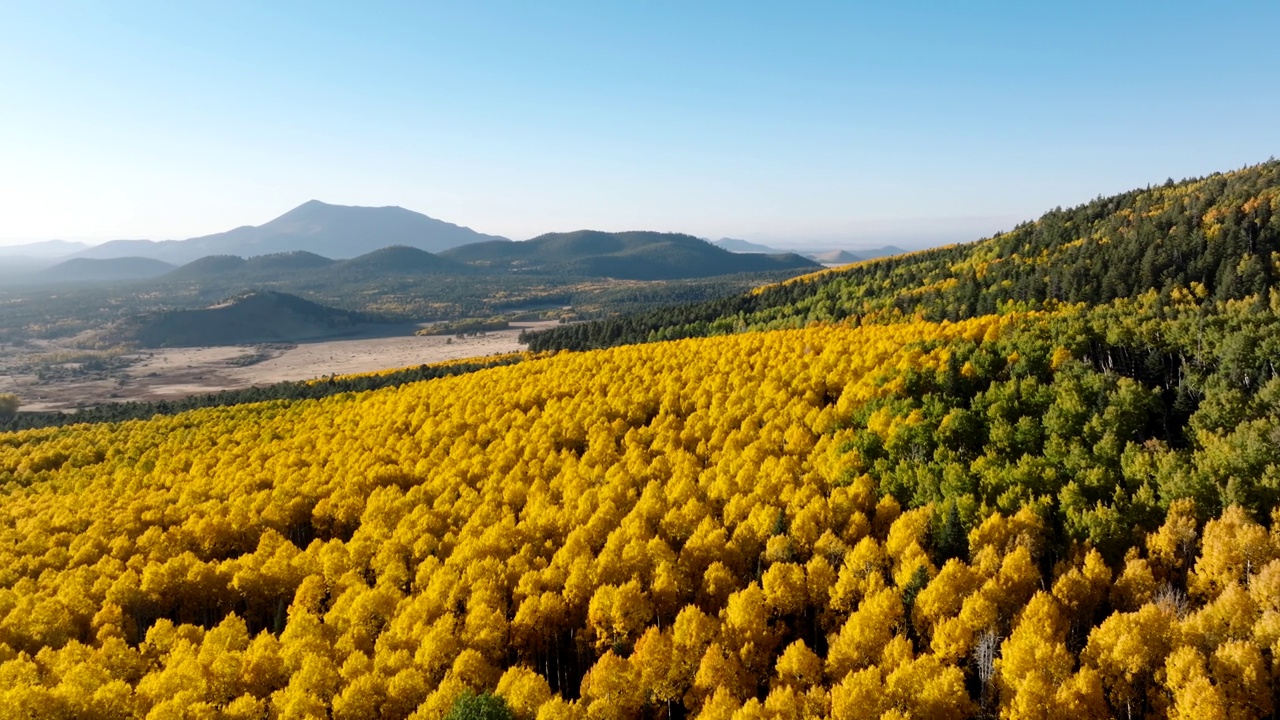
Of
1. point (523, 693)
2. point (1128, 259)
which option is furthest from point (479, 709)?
point (1128, 259)

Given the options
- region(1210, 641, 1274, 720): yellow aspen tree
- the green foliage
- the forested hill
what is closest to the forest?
region(1210, 641, 1274, 720): yellow aspen tree

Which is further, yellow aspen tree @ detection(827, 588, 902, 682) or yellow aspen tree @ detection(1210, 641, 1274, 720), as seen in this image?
yellow aspen tree @ detection(827, 588, 902, 682)

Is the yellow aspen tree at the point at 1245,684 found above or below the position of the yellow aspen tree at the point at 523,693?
above

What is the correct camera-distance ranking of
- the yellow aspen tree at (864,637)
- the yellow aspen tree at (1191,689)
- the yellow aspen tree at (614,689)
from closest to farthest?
1. the yellow aspen tree at (1191,689)
2. the yellow aspen tree at (614,689)
3. the yellow aspen tree at (864,637)

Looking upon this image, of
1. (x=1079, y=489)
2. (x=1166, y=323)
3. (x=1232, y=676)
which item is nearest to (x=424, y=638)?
(x=1232, y=676)

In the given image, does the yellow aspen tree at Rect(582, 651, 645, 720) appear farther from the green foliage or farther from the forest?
the green foliage

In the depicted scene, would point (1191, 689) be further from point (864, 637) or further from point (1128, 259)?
point (1128, 259)

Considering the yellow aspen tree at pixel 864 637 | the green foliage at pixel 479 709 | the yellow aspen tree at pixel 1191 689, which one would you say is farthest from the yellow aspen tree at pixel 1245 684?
the green foliage at pixel 479 709

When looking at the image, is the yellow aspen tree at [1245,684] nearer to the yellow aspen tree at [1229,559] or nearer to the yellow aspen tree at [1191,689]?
the yellow aspen tree at [1191,689]

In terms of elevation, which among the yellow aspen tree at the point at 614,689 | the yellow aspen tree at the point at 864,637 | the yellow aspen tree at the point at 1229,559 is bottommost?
the yellow aspen tree at the point at 614,689
